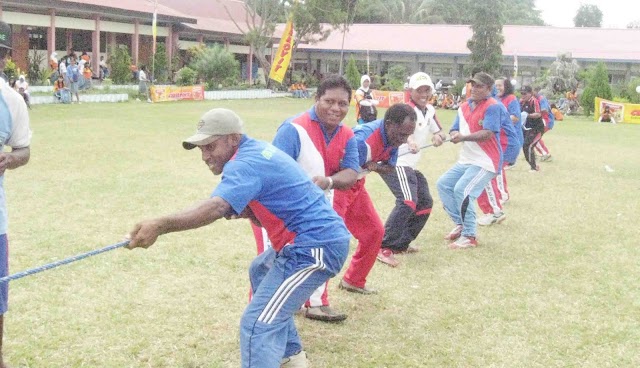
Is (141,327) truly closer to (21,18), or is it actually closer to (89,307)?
(89,307)

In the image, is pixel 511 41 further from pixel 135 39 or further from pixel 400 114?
pixel 400 114

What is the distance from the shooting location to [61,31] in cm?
3488

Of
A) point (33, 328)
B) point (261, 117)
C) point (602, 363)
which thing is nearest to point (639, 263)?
point (602, 363)

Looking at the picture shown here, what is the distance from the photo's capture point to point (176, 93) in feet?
103

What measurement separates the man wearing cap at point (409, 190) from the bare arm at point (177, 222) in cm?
372

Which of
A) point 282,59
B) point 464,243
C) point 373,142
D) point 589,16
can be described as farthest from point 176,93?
point 589,16

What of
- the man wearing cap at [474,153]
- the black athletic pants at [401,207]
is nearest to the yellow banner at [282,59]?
the man wearing cap at [474,153]

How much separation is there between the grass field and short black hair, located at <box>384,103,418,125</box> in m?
1.47

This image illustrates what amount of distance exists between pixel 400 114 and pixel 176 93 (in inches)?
1058

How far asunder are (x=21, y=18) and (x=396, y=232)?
1093 inches

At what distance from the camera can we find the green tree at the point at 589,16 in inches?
2928

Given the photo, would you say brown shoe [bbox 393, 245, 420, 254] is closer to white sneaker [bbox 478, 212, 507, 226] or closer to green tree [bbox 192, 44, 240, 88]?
white sneaker [bbox 478, 212, 507, 226]

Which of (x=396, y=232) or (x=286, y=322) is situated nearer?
(x=286, y=322)

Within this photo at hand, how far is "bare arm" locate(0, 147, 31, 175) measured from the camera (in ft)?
12.6
